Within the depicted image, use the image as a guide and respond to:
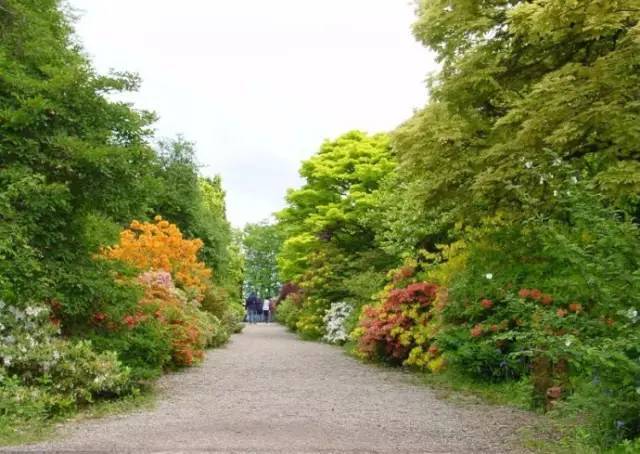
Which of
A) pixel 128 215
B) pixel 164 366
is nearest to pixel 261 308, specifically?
pixel 164 366

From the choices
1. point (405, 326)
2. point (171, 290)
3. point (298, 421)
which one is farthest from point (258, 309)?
point (298, 421)

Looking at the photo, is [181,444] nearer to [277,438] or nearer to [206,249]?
[277,438]

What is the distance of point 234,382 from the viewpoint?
11203 mm

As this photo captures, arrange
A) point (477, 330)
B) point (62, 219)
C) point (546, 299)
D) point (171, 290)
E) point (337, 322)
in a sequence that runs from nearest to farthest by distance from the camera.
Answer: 1. point (62, 219)
2. point (546, 299)
3. point (477, 330)
4. point (171, 290)
5. point (337, 322)

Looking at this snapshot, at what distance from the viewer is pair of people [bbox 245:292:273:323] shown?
50781mm

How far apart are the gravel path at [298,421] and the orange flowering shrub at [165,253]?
5552 mm

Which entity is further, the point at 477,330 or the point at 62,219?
the point at 477,330

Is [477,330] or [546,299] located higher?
[546,299]

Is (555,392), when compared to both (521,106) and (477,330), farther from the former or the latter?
(521,106)

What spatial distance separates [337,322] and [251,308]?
3039 cm

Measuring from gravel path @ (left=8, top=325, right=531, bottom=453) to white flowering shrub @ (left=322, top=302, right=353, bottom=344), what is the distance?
346 inches

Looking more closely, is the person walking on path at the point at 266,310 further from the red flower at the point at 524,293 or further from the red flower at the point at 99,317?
the red flower at the point at 524,293

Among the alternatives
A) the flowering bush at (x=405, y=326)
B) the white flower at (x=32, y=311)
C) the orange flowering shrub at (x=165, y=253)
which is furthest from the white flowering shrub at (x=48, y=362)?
the orange flowering shrub at (x=165, y=253)

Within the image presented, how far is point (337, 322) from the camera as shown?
70.1 ft
